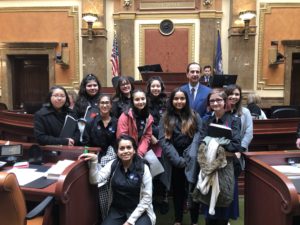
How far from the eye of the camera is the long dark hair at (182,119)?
2645 mm

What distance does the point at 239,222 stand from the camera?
9.86 ft

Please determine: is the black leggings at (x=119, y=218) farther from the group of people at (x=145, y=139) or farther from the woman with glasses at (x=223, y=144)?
the woman with glasses at (x=223, y=144)

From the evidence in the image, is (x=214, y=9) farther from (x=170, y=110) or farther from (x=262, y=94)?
(x=170, y=110)

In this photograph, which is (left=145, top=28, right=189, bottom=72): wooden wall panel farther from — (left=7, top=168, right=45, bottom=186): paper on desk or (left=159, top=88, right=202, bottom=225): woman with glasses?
(left=7, top=168, right=45, bottom=186): paper on desk

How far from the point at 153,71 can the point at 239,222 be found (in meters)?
3.10

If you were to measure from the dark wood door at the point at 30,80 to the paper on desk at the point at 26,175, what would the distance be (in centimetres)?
658

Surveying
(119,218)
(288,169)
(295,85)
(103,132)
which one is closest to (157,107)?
(103,132)

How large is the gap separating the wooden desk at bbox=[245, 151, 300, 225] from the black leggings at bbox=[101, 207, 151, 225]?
0.83m

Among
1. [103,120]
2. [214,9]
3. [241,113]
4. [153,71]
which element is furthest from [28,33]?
[241,113]

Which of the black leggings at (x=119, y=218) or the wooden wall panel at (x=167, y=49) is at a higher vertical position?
the wooden wall panel at (x=167, y=49)

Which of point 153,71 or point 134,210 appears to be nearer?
point 134,210

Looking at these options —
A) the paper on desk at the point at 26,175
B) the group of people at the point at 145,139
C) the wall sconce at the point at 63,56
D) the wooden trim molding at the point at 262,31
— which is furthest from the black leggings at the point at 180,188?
the wall sconce at the point at 63,56

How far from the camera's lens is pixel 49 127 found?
2771 mm

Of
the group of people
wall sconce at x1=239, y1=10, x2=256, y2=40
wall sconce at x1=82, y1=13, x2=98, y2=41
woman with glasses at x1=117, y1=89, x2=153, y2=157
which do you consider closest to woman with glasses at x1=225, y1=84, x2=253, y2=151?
the group of people
